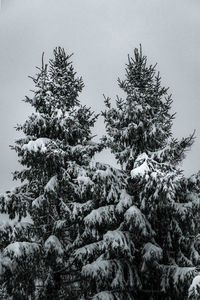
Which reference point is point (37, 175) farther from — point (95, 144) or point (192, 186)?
point (192, 186)

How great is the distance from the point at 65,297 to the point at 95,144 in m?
5.98

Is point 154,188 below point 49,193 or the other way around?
below

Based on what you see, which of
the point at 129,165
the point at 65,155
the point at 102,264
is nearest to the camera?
the point at 102,264

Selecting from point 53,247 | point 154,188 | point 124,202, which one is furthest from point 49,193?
point 154,188

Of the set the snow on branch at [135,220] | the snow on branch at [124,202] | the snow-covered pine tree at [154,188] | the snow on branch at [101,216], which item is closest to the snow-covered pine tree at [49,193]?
the snow on branch at [101,216]

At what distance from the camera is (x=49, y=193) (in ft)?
44.2

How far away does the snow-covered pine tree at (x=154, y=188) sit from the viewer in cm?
1225

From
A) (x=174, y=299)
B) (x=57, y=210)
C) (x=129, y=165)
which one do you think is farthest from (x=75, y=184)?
(x=174, y=299)

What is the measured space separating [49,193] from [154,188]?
385cm

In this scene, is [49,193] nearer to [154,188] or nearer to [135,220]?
[135,220]

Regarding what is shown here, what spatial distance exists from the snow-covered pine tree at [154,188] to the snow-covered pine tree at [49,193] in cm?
158

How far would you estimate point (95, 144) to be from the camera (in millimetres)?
15328

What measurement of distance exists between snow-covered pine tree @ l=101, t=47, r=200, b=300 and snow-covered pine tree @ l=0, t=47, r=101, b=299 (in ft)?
5.20

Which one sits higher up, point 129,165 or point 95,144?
point 95,144
